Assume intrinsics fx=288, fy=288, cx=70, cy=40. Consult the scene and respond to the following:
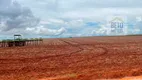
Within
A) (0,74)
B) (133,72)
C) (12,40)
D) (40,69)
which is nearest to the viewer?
(133,72)

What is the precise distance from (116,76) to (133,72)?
1609mm

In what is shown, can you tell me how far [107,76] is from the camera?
17984mm

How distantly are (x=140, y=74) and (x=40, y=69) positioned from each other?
9347 mm

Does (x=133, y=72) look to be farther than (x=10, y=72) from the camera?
No

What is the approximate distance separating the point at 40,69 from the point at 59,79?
292 inches

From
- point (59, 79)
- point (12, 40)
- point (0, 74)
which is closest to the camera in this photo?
point (59, 79)

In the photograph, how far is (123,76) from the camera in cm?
1816

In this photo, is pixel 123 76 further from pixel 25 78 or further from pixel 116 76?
pixel 25 78

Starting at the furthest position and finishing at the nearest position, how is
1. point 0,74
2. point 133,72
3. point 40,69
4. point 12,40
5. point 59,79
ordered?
point 12,40 → point 40,69 → point 0,74 → point 133,72 → point 59,79

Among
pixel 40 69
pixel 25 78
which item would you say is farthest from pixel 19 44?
pixel 25 78

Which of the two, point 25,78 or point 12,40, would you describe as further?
point 12,40

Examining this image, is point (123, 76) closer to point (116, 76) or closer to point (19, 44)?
point (116, 76)

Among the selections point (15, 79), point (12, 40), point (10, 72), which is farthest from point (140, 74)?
point (12, 40)

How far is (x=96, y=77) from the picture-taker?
17922 mm
